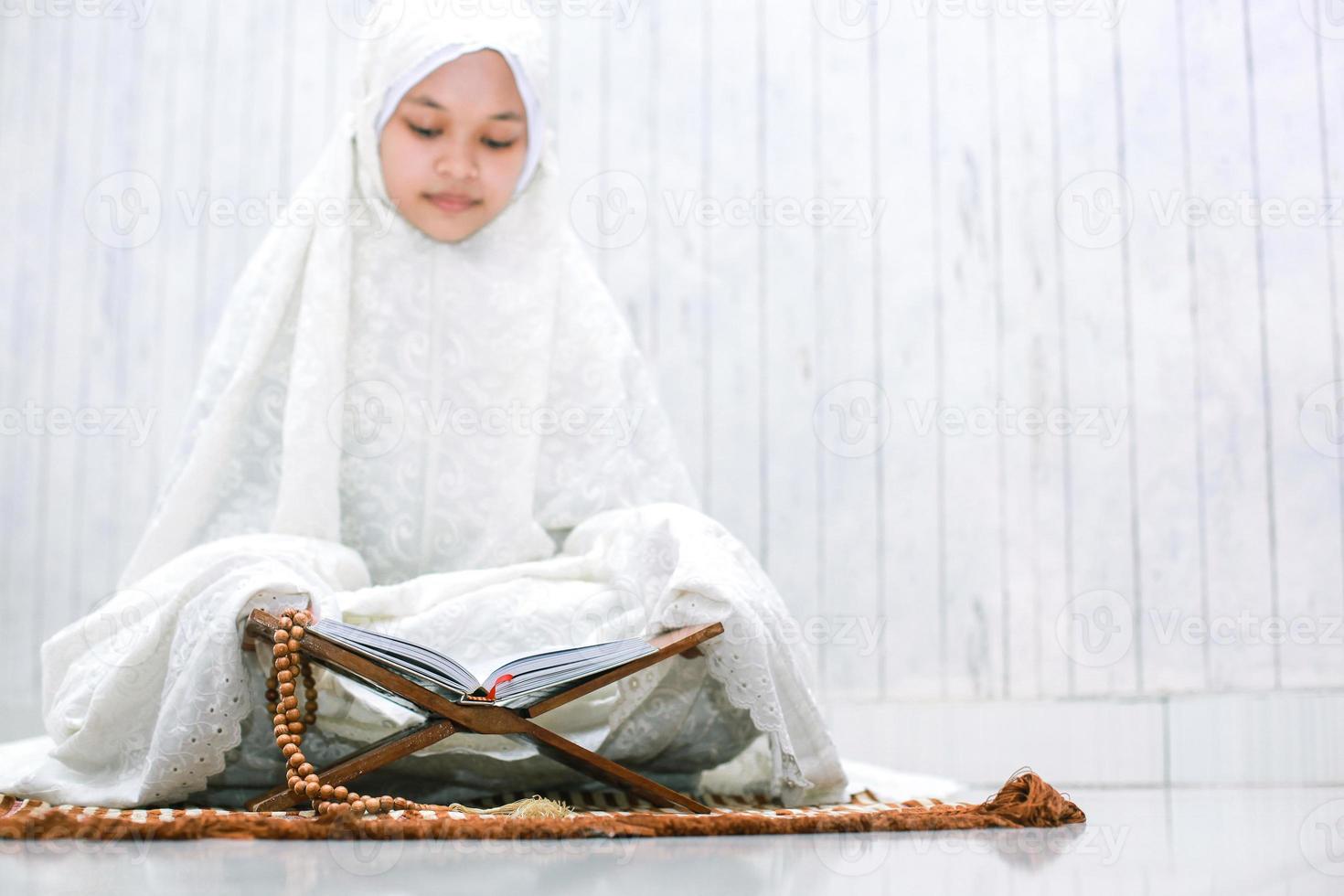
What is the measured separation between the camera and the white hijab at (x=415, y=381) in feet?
7.98

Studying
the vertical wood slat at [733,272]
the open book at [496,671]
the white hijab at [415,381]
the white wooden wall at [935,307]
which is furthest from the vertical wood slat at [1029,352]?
the open book at [496,671]

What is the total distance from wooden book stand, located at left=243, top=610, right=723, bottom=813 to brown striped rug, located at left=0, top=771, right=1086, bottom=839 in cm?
7

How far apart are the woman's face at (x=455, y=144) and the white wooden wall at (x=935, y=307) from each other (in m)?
0.97

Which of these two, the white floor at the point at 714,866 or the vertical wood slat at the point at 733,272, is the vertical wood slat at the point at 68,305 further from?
the white floor at the point at 714,866

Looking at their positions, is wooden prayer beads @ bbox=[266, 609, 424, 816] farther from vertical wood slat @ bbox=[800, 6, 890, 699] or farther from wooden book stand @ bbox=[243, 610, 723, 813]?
vertical wood slat @ bbox=[800, 6, 890, 699]

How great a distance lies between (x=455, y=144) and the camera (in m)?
2.52

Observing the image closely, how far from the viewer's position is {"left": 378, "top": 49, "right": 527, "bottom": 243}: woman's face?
2.49 meters

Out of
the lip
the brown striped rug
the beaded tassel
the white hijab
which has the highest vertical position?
the lip

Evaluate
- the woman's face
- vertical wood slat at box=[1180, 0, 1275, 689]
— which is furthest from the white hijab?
vertical wood slat at box=[1180, 0, 1275, 689]

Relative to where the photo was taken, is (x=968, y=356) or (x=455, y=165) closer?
(x=455, y=165)

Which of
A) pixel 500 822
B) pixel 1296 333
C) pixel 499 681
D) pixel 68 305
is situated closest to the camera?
pixel 500 822

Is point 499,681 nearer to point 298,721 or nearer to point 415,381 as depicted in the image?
point 298,721

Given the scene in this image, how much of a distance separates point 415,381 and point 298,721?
0.93 meters

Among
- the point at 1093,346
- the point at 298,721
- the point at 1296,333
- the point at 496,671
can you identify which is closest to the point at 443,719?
the point at 496,671
